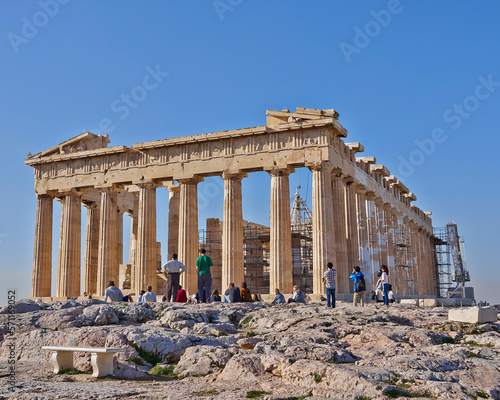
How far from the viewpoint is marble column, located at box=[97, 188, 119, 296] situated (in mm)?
34500

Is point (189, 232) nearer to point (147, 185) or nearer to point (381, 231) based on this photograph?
point (147, 185)

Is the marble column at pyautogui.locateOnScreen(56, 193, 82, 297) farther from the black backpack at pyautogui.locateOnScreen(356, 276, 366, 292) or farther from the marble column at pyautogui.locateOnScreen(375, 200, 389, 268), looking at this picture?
the black backpack at pyautogui.locateOnScreen(356, 276, 366, 292)

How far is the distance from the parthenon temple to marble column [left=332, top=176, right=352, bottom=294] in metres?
0.06

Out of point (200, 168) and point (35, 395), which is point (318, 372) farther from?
point (200, 168)

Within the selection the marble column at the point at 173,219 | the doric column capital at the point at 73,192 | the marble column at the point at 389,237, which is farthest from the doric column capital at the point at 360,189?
the doric column capital at the point at 73,192

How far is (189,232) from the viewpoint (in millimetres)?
32312

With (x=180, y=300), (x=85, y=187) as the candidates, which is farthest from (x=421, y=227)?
(x=180, y=300)

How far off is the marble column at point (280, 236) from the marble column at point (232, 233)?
6.32 ft

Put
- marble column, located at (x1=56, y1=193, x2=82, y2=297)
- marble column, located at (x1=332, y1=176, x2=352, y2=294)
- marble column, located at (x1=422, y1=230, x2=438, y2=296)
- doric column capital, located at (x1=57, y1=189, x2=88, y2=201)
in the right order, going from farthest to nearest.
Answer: marble column, located at (x1=422, y1=230, x2=438, y2=296) < doric column capital, located at (x1=57, y1=189, x2=88, y2=201) < marble column, located at (x1=56, y1=193, x2=82, y2=297) < marble column, located at (x1=332, y1=176, x2=352, y2=294)

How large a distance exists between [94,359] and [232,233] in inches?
829

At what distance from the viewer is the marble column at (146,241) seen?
33250mm

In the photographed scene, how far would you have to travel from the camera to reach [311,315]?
49.6 feet

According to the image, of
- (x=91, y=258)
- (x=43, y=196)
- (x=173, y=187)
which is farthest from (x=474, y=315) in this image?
(x=43, y=196)

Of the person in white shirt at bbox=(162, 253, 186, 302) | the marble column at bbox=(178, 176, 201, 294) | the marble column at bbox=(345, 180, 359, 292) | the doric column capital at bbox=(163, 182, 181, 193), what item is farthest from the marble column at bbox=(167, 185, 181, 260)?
the person in white shirt at bbox=(162, 253, 186, 302)
